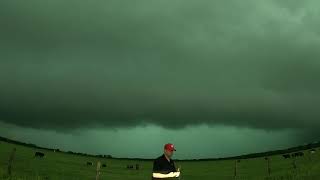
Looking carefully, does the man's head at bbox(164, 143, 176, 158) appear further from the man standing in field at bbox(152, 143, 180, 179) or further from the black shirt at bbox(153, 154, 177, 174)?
the black shirt at bbox(153, 154, 177, 174)

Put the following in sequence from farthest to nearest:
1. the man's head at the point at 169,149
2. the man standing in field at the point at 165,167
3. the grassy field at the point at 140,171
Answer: the grassy field at the point at 140,171
the man standing in field at the point at 165,167
the man's head at the point at 169,149

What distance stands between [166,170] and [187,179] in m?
61.0

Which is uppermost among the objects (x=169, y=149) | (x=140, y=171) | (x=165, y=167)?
(x=140, y=171)

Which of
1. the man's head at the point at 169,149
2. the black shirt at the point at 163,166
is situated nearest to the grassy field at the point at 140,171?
the black shirt at the point at 163,166

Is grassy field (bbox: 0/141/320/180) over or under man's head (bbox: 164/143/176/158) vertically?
over

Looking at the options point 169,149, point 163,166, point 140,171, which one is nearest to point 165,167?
point 163,166

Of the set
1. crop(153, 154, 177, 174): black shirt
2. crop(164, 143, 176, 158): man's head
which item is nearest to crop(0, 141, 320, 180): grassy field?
crop(153, 154, 177, 174): black shirt

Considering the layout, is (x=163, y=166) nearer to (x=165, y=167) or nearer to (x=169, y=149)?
(x=165, y=167)

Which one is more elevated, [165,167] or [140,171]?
[140,171]

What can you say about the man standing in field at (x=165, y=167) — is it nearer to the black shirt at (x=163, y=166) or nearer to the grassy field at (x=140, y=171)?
the black shirt at (x=163, y=166)

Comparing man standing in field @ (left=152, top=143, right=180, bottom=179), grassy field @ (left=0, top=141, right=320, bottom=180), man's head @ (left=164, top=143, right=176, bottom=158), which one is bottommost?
man standing in field @ (left=152, top=143, right=180, bottom=179)

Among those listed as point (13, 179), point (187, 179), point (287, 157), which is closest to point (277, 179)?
point (187, 179)

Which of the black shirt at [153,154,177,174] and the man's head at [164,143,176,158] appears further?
the black shirt at [153,154,177,174]

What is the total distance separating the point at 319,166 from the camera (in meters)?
69.1
